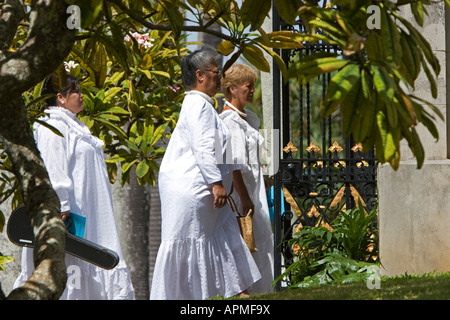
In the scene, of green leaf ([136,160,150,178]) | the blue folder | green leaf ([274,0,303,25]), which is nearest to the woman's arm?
the blue folder

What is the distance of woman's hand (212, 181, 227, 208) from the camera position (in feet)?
19.9

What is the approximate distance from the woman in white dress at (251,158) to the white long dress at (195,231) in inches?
18.4

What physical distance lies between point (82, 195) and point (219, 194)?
1160mm

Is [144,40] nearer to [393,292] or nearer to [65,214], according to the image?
[65,214]

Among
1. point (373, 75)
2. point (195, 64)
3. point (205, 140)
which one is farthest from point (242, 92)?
point (373, 75)

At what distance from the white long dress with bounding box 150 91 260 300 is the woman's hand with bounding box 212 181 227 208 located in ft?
0.42

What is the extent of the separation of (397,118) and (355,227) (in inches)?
187

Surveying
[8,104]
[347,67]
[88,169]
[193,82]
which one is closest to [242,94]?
[193,82]

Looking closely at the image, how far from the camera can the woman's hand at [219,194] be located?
607cm

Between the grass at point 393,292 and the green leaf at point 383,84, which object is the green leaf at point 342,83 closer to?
the green leaf at point 383,84

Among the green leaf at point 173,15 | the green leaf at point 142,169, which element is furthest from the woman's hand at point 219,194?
the green leaf at point 142,169

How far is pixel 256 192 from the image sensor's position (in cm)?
693

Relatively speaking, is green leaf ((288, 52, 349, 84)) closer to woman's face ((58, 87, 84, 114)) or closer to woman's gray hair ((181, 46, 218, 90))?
woman's gray hair ((181, 46, 218, 90))

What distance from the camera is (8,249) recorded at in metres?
9.95
